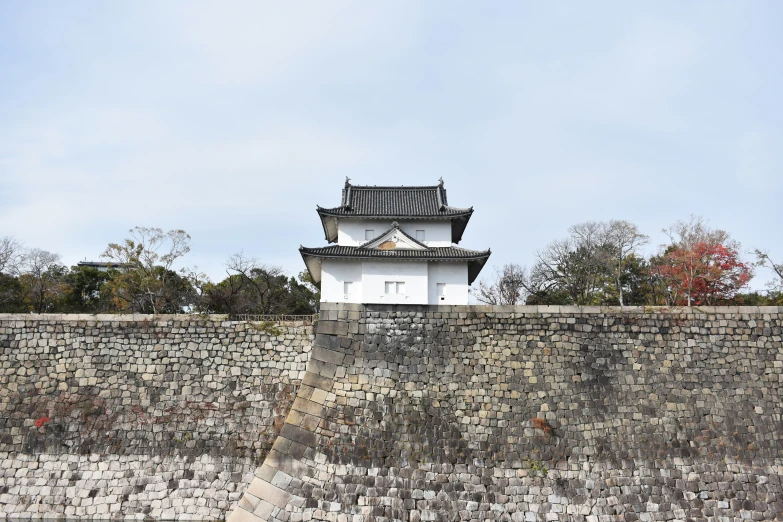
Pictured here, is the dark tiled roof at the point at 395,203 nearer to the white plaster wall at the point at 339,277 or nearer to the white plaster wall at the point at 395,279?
the white plaster wall at the point at 339,277

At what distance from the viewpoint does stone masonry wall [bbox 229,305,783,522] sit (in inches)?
425

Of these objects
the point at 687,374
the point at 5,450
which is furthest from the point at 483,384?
the point at 5,450

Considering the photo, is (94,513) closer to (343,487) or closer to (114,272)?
(343,487)

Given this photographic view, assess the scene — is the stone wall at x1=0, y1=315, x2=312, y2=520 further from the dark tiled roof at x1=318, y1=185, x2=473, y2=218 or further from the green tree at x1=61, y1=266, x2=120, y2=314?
the green tree at x1=61, y1=266, x2=120, y2=314

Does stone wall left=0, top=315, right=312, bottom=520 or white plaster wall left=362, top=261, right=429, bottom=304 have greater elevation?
white plaster wall left=362, top=261, right=429, bottom=304

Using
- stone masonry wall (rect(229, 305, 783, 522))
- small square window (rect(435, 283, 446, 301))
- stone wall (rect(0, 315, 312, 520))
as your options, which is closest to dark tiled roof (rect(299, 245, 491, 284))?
small square window (rect(435, 283, 446, 301))

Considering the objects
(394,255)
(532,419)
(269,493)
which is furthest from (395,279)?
(269,493)

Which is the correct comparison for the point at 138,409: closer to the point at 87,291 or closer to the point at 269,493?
the point at 269,493

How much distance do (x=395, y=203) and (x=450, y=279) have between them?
3.92 metres

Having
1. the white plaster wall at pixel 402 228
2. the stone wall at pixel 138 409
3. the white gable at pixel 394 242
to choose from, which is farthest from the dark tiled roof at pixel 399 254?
the stone wall at pixel 138 409

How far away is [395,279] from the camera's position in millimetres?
13734

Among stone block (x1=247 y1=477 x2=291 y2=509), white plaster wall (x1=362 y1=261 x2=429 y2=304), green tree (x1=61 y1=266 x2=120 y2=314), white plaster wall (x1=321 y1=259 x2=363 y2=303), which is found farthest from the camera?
green tree (x1=61 y1=266 x2=120 y2=314)

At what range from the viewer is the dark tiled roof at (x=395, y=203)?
621 inches

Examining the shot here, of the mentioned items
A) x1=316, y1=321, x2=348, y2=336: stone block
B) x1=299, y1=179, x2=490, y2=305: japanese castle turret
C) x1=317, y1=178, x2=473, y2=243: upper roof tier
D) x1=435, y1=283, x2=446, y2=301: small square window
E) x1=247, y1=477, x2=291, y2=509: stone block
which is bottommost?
x1=247, y1=477, x2=291, y2=509: stone block
